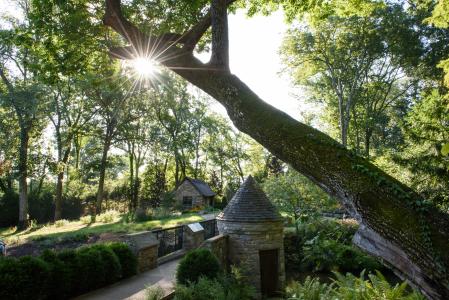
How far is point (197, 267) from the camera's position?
10.3 m

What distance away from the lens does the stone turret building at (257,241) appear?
12.9 m

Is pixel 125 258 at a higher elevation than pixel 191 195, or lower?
lower

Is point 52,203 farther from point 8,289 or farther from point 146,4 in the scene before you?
point 146,4

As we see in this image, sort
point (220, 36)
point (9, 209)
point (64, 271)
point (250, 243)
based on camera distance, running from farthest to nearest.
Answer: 1. point (9, 209)
2. point (250, 243)
3. point (64, 271)
4. point (220, 36)

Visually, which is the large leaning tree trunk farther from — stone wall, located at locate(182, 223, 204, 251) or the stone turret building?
stone wall, located at locate(182, 223, 204, 251)

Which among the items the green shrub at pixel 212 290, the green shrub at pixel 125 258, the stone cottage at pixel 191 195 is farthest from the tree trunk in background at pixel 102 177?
the green shrub at pixel 212 290

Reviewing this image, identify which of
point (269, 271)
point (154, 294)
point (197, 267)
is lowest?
point (269, 271)

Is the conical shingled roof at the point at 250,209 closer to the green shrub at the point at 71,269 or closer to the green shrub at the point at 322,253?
the green shrub at the point at 71,269

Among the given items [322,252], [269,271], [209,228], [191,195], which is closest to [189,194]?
[191,195]

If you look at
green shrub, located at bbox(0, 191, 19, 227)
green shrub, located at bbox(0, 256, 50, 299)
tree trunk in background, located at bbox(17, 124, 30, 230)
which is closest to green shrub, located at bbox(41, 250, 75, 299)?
green shrub, located at bbox(0, 256, 50, 299)

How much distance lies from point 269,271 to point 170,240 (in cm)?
472

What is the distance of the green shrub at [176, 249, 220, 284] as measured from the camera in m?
10.2

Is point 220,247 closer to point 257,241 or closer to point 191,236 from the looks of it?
point 257,241

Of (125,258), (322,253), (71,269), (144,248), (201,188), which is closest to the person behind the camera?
(71,269)
